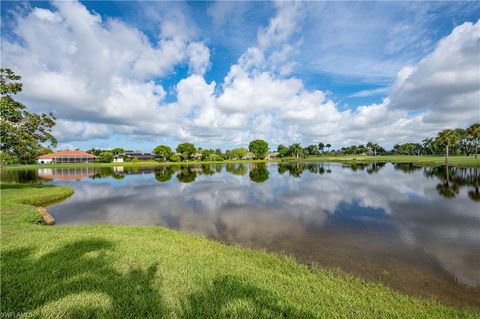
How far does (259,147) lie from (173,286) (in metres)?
170

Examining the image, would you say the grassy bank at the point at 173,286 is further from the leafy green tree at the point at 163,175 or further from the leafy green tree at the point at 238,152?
the leafy green tree at the point at 238,152

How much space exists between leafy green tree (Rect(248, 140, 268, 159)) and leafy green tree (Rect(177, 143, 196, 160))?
47.8 metres

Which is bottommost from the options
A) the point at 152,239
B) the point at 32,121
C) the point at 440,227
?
the point at 440,227

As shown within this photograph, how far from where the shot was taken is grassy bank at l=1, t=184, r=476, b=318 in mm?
5262

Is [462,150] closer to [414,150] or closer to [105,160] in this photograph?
[414,150]

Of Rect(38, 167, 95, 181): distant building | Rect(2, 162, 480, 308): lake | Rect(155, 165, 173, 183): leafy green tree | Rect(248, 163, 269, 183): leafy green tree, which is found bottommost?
Rect(2, 162, 480, 308): lake

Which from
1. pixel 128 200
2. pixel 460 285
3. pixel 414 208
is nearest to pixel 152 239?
pixel 460 285

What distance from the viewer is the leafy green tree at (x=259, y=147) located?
577ft

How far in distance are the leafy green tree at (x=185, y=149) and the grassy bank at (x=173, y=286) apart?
140 meters

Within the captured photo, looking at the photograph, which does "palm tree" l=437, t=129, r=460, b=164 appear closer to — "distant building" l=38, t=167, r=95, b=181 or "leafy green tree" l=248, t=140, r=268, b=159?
"distant building" l=38, t=167, r=95, b=181

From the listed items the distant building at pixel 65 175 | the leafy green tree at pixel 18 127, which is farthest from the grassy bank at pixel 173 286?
the distant building at pixel 65 175

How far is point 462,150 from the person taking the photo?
14762cm

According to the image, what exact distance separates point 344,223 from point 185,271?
11.7 meters

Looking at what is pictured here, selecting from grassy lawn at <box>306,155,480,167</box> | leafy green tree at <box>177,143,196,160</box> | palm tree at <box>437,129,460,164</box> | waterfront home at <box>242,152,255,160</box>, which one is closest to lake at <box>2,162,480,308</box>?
grassy lawn at <box>306,155,480,167</box>
